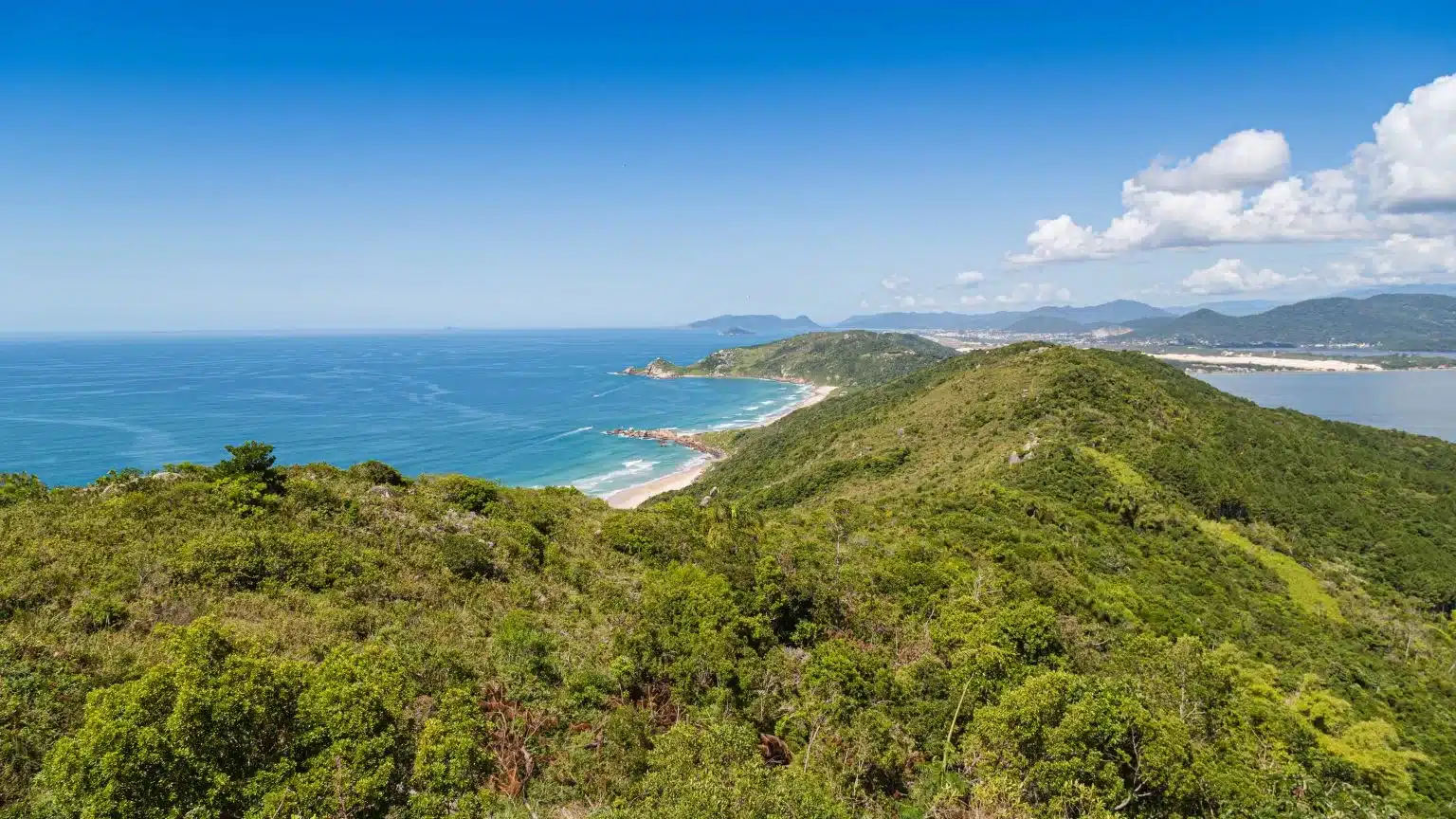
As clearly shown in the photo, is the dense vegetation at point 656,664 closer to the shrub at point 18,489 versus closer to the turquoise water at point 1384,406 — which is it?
the shrub at point 18,489

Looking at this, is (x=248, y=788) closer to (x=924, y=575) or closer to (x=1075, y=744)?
(x=1075, y=744)

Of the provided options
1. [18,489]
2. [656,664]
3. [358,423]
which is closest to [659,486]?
[18,489]

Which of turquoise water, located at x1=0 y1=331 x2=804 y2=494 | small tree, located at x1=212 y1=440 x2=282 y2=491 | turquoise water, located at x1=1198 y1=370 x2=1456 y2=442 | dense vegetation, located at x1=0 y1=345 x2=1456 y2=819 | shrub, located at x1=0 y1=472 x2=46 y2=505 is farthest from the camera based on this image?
turquoise water, located at x1=1198 y1=370 x2=1456 y2=442

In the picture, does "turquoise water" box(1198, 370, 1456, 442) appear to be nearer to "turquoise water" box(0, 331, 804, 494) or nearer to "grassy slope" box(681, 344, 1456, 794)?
"grassy slope" box(681, 344, 1456, 794)

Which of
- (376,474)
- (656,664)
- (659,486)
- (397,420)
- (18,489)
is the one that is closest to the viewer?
(656,664)

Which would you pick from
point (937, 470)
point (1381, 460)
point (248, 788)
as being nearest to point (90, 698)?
point (248, 788)

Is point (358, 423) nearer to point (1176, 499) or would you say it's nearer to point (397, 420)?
point (397, 420)

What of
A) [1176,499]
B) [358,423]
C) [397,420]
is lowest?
[1176,499]

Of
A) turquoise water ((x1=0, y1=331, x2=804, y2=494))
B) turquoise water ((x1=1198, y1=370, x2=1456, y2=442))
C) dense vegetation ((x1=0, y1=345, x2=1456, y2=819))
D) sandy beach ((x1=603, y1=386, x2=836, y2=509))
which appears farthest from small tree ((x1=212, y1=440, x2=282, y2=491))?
turquoise water ((x1=1198, y1=370, x2=1456, y2=442))
